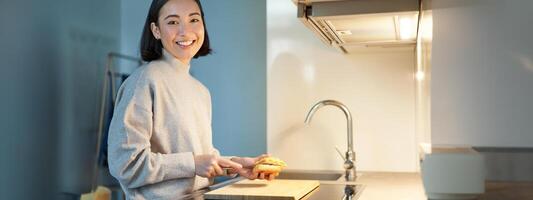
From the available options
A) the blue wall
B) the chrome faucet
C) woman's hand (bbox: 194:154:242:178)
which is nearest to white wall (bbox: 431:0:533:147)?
woman's hand (bbox: 194:154:242:178)

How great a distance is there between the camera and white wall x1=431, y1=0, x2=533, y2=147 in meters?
0.45

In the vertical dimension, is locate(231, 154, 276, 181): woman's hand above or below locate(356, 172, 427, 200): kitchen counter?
above

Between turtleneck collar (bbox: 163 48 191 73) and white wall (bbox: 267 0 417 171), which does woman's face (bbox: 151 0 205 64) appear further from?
white wall (bbox: 267 0 417 171)

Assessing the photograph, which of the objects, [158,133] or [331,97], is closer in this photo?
[158,133]

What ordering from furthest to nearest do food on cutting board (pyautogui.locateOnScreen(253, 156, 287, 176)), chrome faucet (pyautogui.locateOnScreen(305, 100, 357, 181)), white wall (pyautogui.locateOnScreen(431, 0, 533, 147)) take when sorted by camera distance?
1. chrome faucet (pyautogui.locateOnScreen(305, 100, 357, 181))
2. food on cutting board (pyautogui.locateOnScreen(253, 156, 287, 176))
3. white wall (pyautogui.locateOnScreen(431, 0, 533, 147))

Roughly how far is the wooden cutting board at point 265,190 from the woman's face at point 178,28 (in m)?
0.37

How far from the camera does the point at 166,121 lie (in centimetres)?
116

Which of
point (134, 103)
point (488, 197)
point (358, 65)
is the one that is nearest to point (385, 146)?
point (358, 65)

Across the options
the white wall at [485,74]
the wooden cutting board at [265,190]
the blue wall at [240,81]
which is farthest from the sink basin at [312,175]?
the white wall at [485,74]

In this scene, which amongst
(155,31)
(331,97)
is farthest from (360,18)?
(331,97)

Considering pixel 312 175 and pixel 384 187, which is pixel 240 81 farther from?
pixel 384 187

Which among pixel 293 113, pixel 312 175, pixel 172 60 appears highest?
pixel 172 60

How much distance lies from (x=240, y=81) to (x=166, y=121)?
1.33 metres

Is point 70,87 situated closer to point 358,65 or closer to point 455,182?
point 358,65
